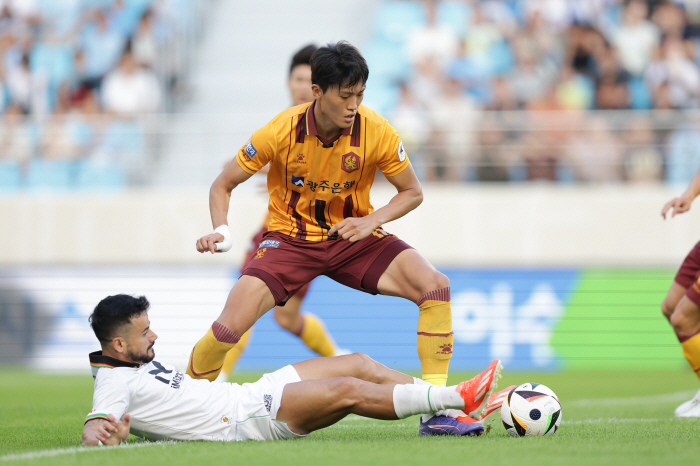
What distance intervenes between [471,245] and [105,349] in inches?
346

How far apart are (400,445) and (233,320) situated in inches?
53.6

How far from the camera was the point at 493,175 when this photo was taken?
12.8 m

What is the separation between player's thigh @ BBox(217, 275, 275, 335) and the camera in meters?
5.32

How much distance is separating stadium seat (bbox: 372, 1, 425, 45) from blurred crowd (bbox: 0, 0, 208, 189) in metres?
3.90

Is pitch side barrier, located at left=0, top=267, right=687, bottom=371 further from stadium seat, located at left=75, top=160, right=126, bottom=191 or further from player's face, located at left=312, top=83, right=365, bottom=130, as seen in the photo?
player's face, located at left=312, top=83, right=365, bottom=130

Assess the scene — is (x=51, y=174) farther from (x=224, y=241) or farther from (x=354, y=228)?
(x=354, y=228)

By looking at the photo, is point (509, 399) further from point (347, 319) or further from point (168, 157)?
point (168, 157)

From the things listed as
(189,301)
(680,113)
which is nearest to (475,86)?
(680,113)

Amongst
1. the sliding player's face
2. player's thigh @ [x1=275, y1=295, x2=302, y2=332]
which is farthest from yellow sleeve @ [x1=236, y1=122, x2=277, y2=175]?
player's thigh @ [x1=275, y1=295, x2=302, y2=332]

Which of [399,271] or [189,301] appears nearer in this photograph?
[399,271]

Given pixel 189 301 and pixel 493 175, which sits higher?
pixel 493 175

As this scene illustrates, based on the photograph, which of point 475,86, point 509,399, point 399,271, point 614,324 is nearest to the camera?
point 509,399

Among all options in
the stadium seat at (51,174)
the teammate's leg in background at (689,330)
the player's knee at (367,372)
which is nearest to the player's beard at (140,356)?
the player's knee at (367,372)

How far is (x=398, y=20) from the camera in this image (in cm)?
1686
